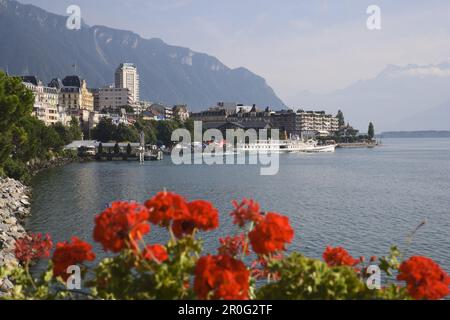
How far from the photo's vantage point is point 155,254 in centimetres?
417

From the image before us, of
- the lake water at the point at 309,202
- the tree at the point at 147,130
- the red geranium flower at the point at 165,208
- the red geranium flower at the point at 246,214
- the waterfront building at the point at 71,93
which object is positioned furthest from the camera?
the waterfront building at the point at 71,93

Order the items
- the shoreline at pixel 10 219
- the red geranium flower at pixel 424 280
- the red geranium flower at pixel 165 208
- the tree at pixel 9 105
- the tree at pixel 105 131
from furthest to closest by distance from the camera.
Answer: the tree at pixel 105 131
the tree at pixel 9 105
the shoreline at pixel 10 219
the red geranium flower at pixel 165 208
the red geranium flower at pixel 424 280

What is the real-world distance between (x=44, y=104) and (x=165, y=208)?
106340 millimetres

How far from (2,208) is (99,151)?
70.4m

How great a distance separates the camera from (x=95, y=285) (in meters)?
4.43

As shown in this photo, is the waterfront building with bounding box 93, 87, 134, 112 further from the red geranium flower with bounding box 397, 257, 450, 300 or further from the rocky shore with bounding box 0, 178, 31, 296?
the red geranium flower with bounding box 397, 257, 450, 300

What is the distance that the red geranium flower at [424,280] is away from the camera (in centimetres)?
407

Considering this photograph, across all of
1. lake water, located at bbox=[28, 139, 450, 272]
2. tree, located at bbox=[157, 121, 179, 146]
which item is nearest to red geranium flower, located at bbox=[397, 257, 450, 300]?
lake water, located at bbox=[28, 139, 450, 272]

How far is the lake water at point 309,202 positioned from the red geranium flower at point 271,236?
49.7 ft

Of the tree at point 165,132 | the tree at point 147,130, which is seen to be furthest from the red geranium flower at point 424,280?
the tree at point 165,132

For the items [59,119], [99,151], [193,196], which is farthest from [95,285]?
[59,119]

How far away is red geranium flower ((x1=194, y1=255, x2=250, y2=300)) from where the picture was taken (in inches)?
147

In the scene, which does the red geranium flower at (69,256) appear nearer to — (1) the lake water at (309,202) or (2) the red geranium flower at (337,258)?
(2) the red geranium flower at (337,258)
